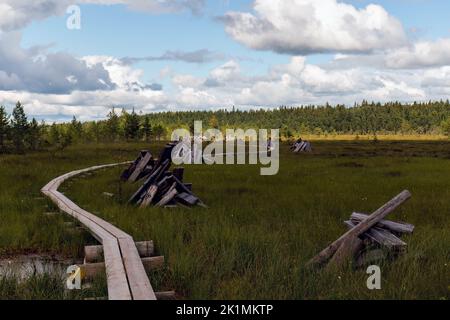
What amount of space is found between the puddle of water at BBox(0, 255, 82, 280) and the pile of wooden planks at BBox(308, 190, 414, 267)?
3660 millimetres

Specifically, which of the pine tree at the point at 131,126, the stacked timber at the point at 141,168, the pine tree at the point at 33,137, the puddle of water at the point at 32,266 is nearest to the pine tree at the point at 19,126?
the pine tree at the point at 33,137

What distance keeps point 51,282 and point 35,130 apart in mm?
86027

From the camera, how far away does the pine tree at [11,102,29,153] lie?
247ft

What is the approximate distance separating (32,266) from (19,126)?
263 feet

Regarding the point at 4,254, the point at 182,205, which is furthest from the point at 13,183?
the point at 4,254

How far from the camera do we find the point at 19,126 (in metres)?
80.0

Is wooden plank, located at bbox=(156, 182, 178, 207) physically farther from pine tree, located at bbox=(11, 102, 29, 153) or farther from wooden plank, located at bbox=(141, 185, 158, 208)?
pine tree, located at bbox=(11, 102, 29, 153)

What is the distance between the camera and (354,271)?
6.36 meters

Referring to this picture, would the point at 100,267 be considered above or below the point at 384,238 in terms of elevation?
below

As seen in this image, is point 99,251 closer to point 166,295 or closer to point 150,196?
point 166,295

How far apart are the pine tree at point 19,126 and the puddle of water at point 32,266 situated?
71.2 metres

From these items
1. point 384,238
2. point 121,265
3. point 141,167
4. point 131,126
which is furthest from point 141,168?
point 131,126

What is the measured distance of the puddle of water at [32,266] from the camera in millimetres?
6293

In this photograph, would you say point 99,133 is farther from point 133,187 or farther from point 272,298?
point 272,298
